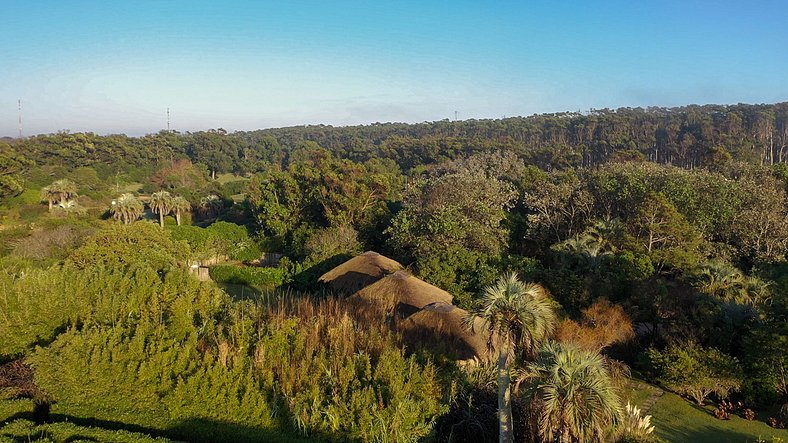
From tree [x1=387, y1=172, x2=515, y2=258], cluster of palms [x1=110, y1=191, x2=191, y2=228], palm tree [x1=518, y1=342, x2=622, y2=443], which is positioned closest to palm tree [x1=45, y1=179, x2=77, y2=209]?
cluster of palms [x1=110, y1=191, x2=191, y2=228]

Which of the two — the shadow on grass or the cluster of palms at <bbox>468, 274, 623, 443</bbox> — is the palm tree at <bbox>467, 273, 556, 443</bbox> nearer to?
the cluster of palms at <bbox>468, 274, 623, 443</bbox>

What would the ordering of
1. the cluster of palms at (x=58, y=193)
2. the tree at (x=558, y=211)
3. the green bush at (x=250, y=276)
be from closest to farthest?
the green bush at (x=250, y=276) < the tree at (x=558, y=211) < the cluster of palms at (x=58, y=193)

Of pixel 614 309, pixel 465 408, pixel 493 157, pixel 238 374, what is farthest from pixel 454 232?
pixel 493 157

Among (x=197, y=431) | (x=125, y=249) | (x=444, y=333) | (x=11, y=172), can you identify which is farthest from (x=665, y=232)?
(x=11, y=172)

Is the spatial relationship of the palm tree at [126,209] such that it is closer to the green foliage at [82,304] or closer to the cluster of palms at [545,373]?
the green foliage at [82,304]

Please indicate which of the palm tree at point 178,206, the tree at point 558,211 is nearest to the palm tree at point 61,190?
the palm tree at point 178,206

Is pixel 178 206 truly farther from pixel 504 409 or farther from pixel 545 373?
pixel 545 373

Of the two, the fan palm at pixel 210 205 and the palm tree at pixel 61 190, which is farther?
the fan palm at pixel 210 205
